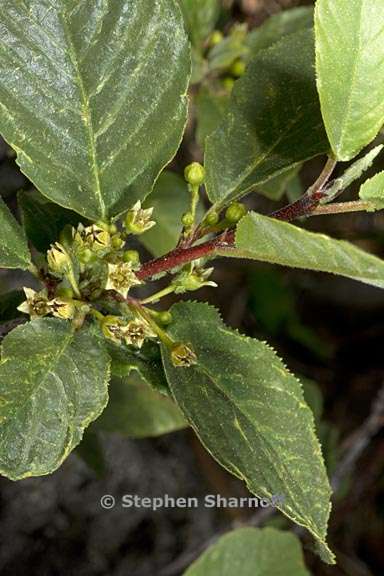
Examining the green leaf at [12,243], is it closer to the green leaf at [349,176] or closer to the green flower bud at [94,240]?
the green flower bud at [94,240]

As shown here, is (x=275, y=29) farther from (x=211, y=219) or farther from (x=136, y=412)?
(x=211, y=219)

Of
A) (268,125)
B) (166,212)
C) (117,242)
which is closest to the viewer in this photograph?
(117,242)

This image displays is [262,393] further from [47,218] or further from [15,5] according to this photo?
[15,5]

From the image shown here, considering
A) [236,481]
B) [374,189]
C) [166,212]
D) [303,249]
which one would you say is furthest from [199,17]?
[236,481]

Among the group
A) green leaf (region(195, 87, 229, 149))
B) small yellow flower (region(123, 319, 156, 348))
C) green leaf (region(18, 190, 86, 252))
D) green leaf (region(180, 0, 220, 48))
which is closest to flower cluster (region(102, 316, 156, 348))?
small yellow flower (region(123, 319, 156, 348))

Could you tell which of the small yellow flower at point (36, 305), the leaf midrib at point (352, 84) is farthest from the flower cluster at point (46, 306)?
the leaf midrib at point (352, 84)

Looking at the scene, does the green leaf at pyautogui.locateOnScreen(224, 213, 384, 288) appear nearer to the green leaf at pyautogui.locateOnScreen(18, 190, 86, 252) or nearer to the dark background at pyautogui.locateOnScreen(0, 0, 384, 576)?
the green leaf at pyautogui.locateOnScreen(18, 190, 86, 252)

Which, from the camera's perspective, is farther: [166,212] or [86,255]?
[166,212]
